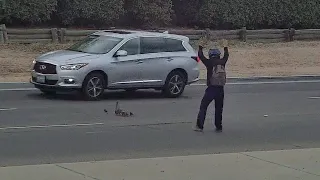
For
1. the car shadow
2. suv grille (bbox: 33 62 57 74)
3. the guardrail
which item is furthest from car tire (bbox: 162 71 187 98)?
the guardrail

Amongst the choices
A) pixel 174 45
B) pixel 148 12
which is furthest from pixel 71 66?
pixel 148 12

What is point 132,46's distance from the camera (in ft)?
62.7

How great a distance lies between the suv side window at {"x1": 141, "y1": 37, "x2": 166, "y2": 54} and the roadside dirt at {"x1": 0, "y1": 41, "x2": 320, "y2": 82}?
554cm

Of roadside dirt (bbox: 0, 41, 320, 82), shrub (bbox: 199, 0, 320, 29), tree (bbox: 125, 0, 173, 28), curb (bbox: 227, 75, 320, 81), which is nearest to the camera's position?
roadside dirt (bbox: 0, 41, 320, 82)

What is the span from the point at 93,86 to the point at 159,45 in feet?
8.47

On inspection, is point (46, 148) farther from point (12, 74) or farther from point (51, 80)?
point (12, 74)

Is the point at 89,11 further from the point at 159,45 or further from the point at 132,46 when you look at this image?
the point at 132,46

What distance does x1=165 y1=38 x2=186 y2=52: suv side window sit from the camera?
785 inches

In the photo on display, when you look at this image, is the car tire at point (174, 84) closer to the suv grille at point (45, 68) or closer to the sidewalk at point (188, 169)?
the suv grille at point (45, 68)

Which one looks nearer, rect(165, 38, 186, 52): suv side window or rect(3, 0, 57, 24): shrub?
rect(165, 38, 186, 52): suv side window

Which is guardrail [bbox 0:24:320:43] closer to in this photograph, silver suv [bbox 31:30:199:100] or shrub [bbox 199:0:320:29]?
shrub [bbox 199:0:320:29]

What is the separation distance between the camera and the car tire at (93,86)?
1800 cm

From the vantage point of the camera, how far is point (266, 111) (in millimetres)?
17578

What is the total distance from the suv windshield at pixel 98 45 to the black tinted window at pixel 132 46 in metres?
0.23
